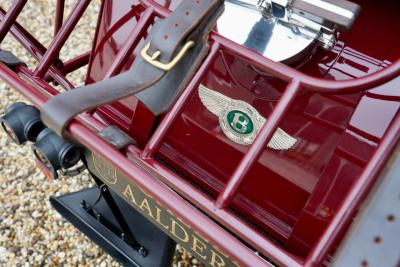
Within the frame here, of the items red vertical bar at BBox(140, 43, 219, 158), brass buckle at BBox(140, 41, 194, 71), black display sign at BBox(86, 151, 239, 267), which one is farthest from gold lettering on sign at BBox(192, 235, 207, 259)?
brass buckle at BBox(140, 41, 194, 71)

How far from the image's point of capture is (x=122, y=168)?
111 centimetres

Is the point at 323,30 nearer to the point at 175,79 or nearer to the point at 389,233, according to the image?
the point at 175,79

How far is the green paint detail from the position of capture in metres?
1.45

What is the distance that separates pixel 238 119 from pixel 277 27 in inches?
12.3

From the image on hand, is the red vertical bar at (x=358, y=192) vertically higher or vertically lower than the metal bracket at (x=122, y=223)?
higher

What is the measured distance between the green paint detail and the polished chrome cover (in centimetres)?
23

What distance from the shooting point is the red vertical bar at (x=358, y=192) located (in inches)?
37.8

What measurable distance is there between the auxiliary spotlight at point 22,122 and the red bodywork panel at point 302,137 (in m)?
0.34

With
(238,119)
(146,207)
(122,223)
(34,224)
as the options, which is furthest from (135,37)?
(34,224)

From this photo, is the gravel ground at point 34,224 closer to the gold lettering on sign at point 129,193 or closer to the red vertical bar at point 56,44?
the gold lettering on sign at point 129,193

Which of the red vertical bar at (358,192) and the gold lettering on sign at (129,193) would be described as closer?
the red vertical bar at (358,192)

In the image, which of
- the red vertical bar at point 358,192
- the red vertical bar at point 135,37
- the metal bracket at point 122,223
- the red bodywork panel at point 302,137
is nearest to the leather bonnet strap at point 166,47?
the red vertical bar at point 135,37

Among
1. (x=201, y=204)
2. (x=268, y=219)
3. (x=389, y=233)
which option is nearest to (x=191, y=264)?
(x=268, y=219)

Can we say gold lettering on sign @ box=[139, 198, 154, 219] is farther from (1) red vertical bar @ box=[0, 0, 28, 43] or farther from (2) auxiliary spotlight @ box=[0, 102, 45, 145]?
(1) red vertical bar @ box=[0, 0, 28, 43]
